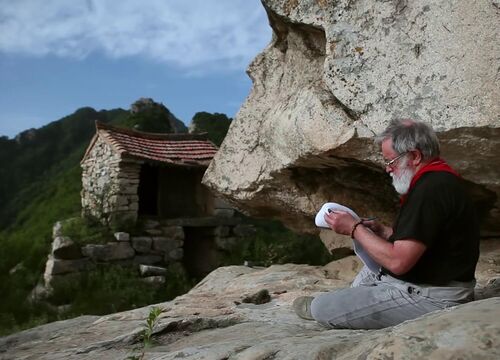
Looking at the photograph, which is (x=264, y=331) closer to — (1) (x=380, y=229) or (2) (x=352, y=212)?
(2) (x=352, y=212)

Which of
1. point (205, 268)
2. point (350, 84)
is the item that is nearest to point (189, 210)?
point (205, 268)

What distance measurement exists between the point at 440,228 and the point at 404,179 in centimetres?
34

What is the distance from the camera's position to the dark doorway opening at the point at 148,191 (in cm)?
1312

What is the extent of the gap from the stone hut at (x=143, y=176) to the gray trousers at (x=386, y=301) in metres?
8.61

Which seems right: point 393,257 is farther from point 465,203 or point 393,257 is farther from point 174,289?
point 174,289

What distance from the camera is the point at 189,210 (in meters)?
12.8

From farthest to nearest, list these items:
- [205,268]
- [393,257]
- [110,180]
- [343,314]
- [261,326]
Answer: [205,268] → [110,180] → [261,326] → [343,314] → [393,257]

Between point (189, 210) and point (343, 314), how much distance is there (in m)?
10.1

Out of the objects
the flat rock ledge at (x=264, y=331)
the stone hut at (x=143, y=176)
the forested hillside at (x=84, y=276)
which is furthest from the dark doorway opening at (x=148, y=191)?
the flat rock ledge at (x=264, y=331)

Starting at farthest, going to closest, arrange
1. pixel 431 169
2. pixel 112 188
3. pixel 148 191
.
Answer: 1. pixel 148 191
2. pixel 112 188
3. pixel 431 169

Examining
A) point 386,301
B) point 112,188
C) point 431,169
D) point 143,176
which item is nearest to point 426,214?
point 431,169

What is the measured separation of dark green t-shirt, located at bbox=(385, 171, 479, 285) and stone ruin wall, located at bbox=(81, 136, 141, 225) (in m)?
8.97

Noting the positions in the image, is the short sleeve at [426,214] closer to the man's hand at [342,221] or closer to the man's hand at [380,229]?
the man's hand at [342,221]

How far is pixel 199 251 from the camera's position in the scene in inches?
504
